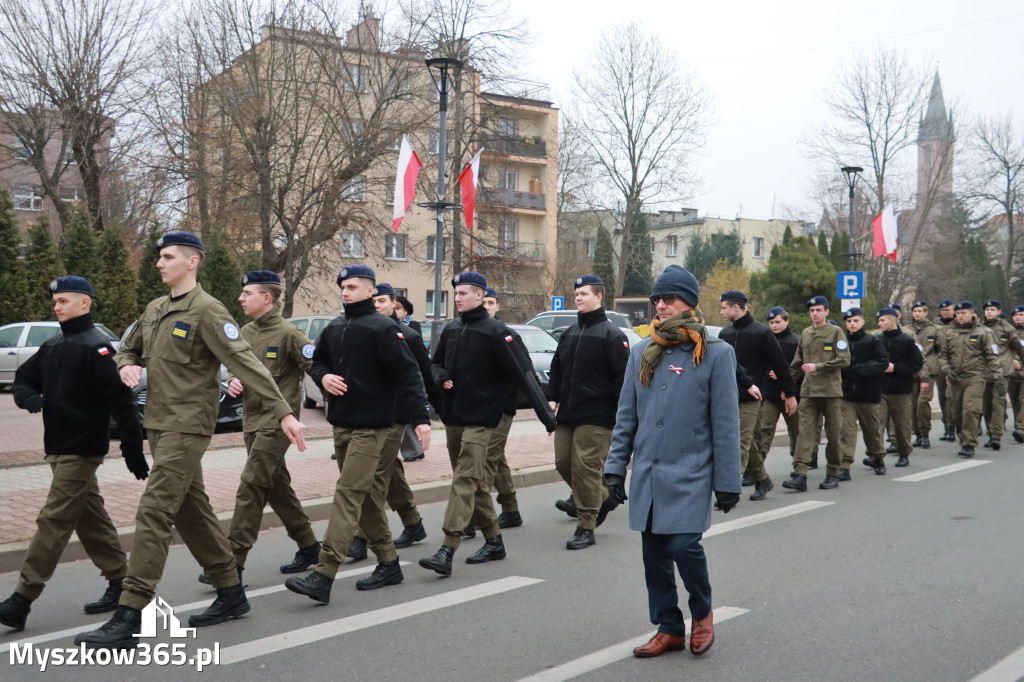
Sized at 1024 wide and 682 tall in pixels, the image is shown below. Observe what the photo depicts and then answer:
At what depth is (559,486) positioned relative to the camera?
11.1m

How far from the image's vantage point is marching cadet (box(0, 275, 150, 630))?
209 inches

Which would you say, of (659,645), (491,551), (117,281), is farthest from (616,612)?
(117,281)

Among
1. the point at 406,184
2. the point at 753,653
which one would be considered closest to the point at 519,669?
the point at 753,653

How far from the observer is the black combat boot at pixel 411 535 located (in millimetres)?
7605

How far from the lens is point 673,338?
4852mm

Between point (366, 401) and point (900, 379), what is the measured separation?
8898 mm

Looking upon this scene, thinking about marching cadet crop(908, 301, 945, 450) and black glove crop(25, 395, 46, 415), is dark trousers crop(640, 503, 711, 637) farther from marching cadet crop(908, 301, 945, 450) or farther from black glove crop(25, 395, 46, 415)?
marching cadet crop(908, 301, 945, 450)

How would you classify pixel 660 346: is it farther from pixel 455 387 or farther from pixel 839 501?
pixel 839 501

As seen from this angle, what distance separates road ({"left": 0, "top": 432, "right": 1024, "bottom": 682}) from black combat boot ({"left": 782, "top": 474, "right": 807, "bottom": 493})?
5.78 ft

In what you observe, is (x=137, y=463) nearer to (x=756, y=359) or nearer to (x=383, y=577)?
(x=383, y=577)

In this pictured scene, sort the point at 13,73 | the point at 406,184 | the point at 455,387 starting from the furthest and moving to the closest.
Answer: the point at 13,73
the point at 406,184
the point at 455,387

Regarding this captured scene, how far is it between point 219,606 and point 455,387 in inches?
90.4

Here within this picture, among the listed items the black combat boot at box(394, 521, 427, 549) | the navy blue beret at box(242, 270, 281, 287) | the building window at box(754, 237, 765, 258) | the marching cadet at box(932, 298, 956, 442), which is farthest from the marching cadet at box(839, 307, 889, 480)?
the building window at box(754, 237, 765, 258)

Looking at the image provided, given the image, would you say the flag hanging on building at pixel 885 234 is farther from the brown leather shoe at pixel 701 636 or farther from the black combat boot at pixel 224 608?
the black combat boot at pixel 224 608
